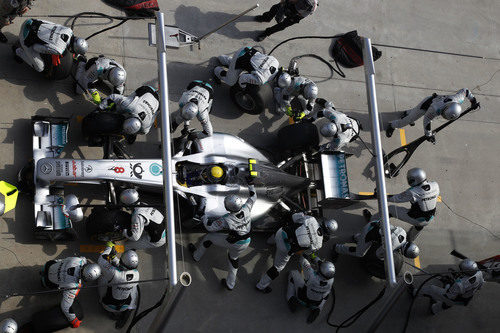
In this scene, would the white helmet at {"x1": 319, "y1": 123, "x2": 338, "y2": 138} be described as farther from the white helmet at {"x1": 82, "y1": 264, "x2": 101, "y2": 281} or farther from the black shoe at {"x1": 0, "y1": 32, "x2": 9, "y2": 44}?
the black shoe at {"x1": 0, "y1": 32, "x2": 9, "y2": 44}

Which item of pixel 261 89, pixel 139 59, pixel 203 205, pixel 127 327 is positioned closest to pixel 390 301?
pixel 203 205

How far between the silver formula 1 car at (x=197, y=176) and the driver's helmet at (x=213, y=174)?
0.16 feet

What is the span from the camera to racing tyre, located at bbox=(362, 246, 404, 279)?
9299 millimetres

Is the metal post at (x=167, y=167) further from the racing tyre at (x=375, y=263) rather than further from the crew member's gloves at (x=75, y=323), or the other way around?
the racing tyre at (x=375, y=263)

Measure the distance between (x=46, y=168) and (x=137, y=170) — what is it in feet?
4.33

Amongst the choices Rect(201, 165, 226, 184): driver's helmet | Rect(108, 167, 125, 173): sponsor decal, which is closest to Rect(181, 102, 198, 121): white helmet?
Rect(201, 165, 226, 184): driver's helmet

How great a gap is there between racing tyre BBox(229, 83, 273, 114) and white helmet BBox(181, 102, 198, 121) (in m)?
1.55

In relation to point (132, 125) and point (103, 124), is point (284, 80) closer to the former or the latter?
point (132, 125)

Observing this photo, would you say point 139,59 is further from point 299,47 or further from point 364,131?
point 364,131

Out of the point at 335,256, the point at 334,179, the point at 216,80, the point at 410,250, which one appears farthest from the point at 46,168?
the point at 410,250

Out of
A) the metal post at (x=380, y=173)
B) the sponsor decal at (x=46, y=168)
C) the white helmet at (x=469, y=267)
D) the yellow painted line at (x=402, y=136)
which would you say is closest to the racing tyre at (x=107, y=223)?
the sponsor decal at (x=46, y=168)

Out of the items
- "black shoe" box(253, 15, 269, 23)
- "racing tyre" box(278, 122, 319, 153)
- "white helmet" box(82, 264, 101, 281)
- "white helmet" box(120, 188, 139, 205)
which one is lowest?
"white helmet" box(82, 264, 101, 281)

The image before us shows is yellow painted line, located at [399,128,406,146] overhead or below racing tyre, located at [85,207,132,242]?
overhead

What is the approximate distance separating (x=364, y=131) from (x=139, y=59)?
4772 mm
